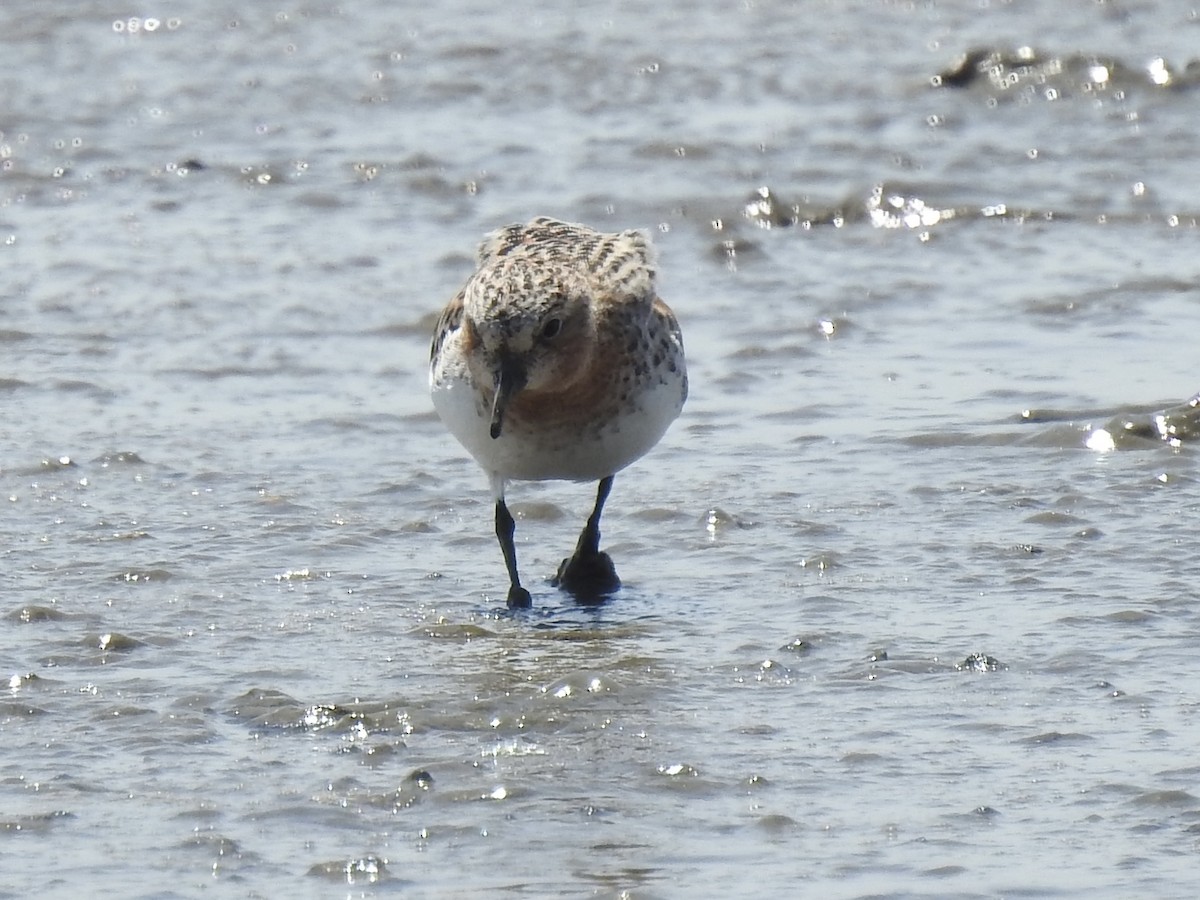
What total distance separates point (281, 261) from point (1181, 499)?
5667 millimetres

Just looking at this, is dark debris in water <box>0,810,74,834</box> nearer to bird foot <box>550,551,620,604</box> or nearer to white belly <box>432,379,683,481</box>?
white belly <box>432,379,683,481</box>

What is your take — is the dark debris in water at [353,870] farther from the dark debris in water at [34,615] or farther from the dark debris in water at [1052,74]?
the dark debris in water at [1052,74]

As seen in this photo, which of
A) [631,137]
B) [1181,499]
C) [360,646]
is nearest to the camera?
[360,646]

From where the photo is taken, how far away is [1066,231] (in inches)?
510

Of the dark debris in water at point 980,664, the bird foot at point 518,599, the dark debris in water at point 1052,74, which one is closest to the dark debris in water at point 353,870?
the dark debris in water at point 980,664

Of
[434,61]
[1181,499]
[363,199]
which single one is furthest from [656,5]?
[1181,499]

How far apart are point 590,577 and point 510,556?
30 centimetres

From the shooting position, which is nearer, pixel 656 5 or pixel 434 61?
pixel 434 61

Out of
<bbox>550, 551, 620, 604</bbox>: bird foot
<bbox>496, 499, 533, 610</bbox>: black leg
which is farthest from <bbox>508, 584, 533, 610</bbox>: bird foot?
<bbox>550, 551, 620, 604</bbox>: bird foot

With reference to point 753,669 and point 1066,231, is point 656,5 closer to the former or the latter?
point 1066,231

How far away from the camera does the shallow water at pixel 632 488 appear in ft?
19.1

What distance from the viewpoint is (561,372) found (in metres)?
7.59

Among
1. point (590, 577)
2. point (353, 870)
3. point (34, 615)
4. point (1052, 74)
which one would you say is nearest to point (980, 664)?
point (590, 577)

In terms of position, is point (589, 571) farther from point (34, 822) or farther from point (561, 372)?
point (34, 822)
